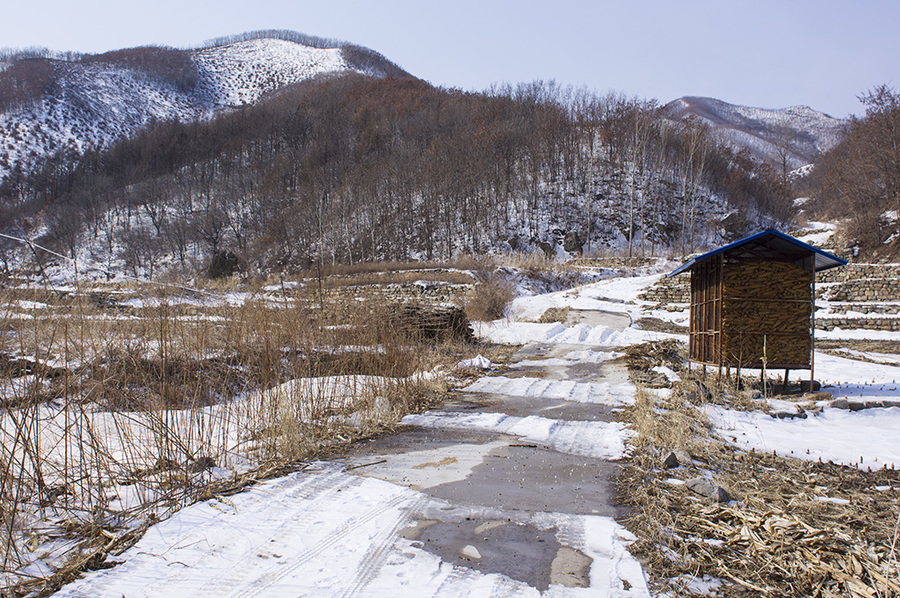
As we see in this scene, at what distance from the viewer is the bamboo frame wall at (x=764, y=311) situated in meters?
9.17

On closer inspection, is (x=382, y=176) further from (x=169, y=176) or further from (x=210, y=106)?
(x=210, y=106)

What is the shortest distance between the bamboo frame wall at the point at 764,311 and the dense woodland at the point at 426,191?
32534 millimetres

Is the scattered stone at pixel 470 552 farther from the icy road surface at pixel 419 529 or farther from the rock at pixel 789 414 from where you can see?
the rock at pixel 789 414

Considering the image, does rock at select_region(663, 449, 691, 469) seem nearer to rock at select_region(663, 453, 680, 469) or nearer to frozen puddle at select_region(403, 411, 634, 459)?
rock at select_region(663, 453, 680, 469)

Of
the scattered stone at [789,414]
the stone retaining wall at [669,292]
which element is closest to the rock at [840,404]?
the scattered stone at [789,414]

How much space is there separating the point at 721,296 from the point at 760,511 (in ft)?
20.7

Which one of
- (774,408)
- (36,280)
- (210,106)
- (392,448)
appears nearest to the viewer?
(36,280)

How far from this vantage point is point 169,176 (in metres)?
68.0

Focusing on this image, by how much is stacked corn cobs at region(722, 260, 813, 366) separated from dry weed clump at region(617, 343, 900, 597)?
157 inches

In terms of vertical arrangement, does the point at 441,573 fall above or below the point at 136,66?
below

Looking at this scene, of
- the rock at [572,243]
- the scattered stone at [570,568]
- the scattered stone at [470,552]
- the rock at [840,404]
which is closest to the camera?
the scattered stone at [570,568]

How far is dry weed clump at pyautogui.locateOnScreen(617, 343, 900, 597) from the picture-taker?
9.61 feet

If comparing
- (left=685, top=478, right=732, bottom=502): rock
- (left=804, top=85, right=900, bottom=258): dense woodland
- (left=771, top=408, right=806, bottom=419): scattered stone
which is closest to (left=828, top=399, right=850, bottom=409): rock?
(left=771, top=408, right=806, bottom=419): scattered stone

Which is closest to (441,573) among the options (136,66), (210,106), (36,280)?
(36,280)
